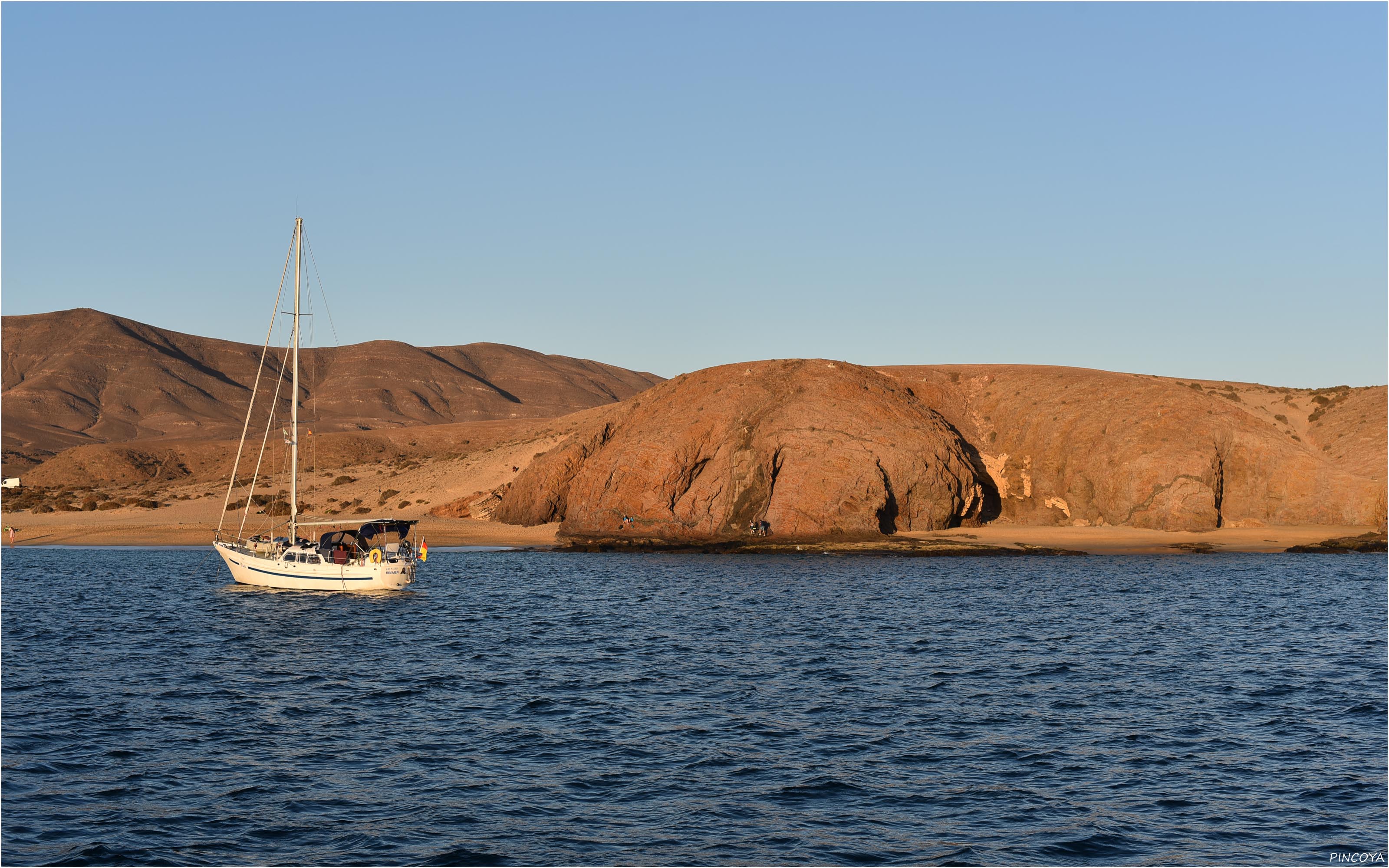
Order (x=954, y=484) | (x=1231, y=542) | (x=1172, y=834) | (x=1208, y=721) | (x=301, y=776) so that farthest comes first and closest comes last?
(x=954, y=484) < (x=1231, y=542) < (x=1208, y=721) < (x=301, y=776) < (x=1172, y=834)

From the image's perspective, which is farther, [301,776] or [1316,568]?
[1316,568]

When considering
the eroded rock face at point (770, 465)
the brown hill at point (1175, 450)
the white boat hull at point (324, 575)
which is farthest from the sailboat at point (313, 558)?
the brown hill at point (1175, 450)

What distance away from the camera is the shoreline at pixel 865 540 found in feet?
228

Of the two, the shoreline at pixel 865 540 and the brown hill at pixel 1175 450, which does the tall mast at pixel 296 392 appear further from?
the brown hill at pixel 1175 450

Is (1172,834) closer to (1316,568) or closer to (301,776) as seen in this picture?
(301,776)

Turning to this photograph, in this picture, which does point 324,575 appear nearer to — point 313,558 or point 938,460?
point 313,558

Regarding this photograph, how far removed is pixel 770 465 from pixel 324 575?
33105mm

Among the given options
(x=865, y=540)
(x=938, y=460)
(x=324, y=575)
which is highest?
(x=938, y=460)

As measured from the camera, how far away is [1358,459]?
77.0 meters

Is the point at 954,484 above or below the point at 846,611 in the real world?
above

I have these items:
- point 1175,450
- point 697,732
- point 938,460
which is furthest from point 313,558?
point 1175,450

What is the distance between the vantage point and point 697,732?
78.1ft

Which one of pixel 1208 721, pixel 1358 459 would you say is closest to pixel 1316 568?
pixel 1358 459

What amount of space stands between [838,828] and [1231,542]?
61.5 metres
